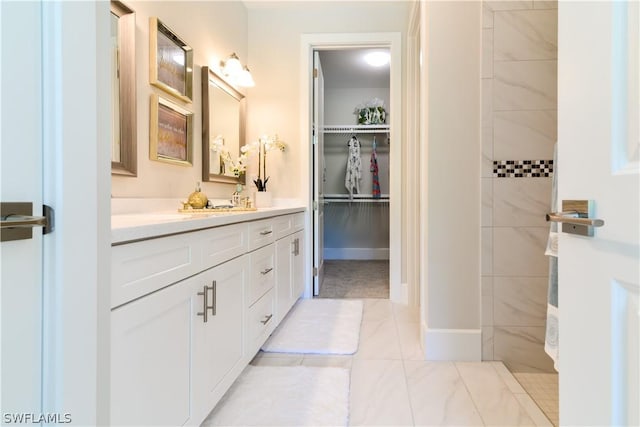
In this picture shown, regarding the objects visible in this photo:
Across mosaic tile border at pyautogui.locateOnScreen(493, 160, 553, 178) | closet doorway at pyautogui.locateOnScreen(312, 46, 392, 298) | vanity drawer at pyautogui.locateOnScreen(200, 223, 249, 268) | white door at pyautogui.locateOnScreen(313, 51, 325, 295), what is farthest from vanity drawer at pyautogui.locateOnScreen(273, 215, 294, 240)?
closet doorway at pyautogui.locateOnScreen(312, 46, 392, 298)

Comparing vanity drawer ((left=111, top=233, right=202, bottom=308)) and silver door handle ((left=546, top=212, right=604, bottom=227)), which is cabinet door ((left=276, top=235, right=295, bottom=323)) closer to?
vanity drawer ((left=111, top=233, right=202, bottom=308))

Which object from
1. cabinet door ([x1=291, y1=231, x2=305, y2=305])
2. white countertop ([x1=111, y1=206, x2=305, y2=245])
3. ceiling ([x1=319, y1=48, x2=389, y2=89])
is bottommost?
cabinet door ([x1=291, y1=231, x2=305, y2=305])

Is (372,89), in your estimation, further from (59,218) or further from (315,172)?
(59,218)

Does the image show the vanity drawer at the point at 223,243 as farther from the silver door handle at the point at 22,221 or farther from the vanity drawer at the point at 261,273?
the silver door handle at the point at 22,221

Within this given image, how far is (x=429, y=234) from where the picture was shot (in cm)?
213

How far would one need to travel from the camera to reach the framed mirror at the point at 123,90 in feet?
5.45

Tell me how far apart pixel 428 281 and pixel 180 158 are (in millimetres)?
1668

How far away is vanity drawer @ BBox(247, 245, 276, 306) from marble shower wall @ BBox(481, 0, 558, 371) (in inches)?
49.1

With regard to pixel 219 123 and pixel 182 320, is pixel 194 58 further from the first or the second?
pixel 182 320

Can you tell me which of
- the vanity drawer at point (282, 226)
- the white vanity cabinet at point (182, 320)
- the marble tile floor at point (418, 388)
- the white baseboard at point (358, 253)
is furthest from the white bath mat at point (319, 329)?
the white baseboard at point (358, 253)

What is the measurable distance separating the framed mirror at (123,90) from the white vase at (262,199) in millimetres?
1488

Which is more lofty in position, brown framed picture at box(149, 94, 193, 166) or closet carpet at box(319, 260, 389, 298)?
brown framed picture at box(149, 94, 193, 166)

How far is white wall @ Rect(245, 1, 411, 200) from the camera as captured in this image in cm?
340

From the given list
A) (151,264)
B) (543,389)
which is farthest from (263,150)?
(543,389)
